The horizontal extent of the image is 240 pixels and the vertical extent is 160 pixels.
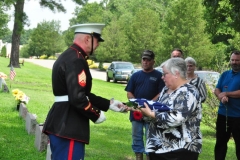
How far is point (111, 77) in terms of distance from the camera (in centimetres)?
3506

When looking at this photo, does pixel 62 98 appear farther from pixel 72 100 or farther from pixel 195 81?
pixel 195 81

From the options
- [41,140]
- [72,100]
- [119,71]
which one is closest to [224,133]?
[41,140]

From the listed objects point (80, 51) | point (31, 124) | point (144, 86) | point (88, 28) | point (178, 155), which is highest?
point (88, 28)

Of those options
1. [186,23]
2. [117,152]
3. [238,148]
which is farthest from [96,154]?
[186,23]

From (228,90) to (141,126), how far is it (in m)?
1.52

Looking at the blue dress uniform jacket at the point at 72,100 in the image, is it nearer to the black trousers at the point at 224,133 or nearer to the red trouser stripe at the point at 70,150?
the red trouser stripe at the point at 70,150

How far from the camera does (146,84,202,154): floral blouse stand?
4293mm

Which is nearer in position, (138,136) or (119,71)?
(138,136)

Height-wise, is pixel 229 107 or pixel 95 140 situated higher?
pixel 229 107

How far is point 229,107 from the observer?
721 centimetres

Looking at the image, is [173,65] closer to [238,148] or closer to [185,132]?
[185,132]

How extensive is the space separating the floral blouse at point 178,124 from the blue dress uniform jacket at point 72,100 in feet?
2.06

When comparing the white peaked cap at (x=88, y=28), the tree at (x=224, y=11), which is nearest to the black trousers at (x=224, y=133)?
the tree at (x=224, y=11)

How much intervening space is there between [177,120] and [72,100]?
1005mm
